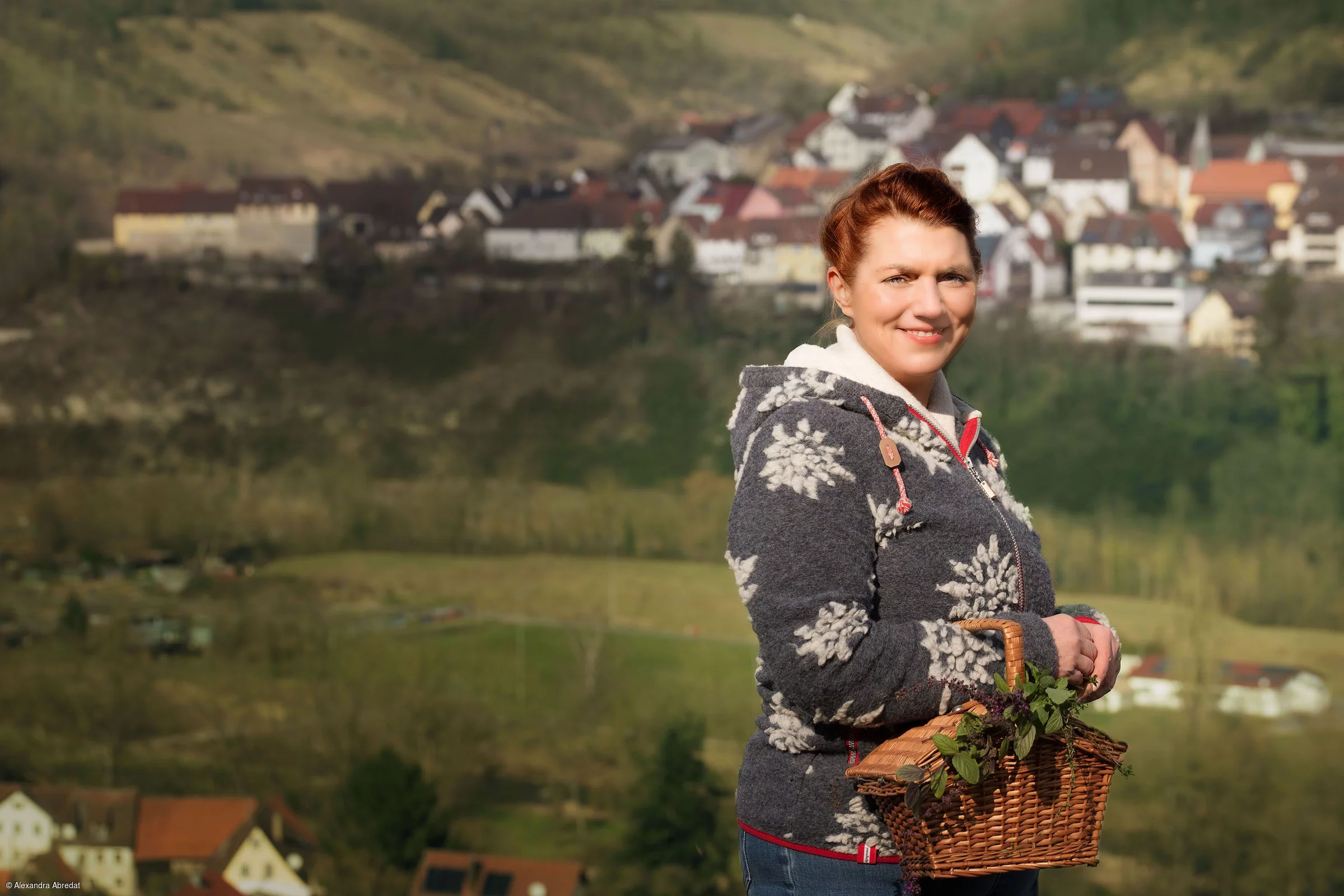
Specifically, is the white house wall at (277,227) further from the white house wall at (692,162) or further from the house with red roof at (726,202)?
the house with red roof at (726,202)

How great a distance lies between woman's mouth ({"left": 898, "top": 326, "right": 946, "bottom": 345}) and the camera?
5.33 feet

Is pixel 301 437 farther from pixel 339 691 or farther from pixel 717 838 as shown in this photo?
pixel 717 838

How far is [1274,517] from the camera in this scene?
8.62 metres

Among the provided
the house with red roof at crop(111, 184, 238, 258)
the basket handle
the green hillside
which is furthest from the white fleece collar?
the house with red roof at crop(111, 184, 238, 258)

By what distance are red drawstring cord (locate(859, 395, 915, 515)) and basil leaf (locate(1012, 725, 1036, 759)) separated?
0.23m

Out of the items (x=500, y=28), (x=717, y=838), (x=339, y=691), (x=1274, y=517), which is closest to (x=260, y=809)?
(x=339, y=691)

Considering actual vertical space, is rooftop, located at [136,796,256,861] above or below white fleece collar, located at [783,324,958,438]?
below

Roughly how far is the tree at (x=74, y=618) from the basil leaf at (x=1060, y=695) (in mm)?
8392

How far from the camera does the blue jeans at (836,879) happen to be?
5.26ft

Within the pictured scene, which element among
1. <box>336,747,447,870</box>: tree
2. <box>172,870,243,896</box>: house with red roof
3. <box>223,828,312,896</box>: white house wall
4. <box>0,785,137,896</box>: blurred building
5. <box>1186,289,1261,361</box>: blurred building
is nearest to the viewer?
<box>172,870,243,896</box>: house with red roof

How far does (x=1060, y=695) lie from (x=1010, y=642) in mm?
66

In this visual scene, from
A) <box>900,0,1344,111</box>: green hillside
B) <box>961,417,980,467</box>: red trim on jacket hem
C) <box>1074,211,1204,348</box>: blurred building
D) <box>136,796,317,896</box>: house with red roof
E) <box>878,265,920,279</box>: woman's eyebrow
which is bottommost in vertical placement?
<box>136,796,317,896</box>: house with red roof

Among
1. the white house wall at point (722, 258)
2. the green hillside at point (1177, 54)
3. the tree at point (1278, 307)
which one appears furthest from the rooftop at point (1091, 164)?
the white house wall at point (722, 258)

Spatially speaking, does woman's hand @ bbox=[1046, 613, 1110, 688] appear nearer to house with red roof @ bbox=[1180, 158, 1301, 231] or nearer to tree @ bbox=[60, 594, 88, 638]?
house with red roof @ bbox=[1180, 158, 1301, 231]
